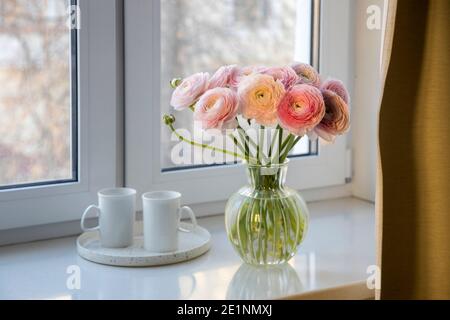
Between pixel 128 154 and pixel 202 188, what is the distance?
22 centimetres

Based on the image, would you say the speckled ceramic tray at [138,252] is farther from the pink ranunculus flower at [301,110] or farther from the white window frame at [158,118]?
the pink ranunculus flower at [301,110]

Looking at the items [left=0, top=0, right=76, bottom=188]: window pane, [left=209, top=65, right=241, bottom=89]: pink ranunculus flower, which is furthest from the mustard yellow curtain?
[left=0, top=0, right=76, bottom=188]: window pane

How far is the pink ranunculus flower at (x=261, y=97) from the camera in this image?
1.44 meters

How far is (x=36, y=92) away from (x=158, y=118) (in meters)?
0.29

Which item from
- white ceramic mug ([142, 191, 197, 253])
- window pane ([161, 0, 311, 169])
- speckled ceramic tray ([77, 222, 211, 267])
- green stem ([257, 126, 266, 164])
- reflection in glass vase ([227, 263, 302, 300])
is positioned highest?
window pane ([161, 0, 311, 169])

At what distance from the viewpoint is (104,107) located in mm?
1743

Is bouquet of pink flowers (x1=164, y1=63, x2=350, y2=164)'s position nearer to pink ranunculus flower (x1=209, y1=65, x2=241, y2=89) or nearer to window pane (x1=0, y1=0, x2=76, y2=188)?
pink ranunculus flower (x1=209, y1=65, x2=241, y2=89)

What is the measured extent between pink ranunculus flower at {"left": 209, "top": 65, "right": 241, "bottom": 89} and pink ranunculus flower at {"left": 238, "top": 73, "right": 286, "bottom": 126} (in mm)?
57

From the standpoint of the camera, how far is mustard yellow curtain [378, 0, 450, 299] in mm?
1504

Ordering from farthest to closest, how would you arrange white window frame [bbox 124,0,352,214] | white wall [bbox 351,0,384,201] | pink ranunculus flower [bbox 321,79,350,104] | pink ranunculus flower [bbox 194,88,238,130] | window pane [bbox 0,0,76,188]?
white wall [bbox 351,0,384,201], white window frame [bbox 124,0,352,214], window pane [bbox 0,0,76,188], pink ranunculus flower [bbox 321,79,350,104], pink ranunculus flower [bbox 194,88,238,130]

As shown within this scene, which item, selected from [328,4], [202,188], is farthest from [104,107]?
[328,4]

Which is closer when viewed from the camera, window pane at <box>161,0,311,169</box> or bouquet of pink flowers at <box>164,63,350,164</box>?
bouquet of pink flowers at <box>164,63,350,164</box>

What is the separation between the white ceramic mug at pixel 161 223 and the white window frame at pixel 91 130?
0.19 m

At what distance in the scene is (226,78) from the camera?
150 cm
